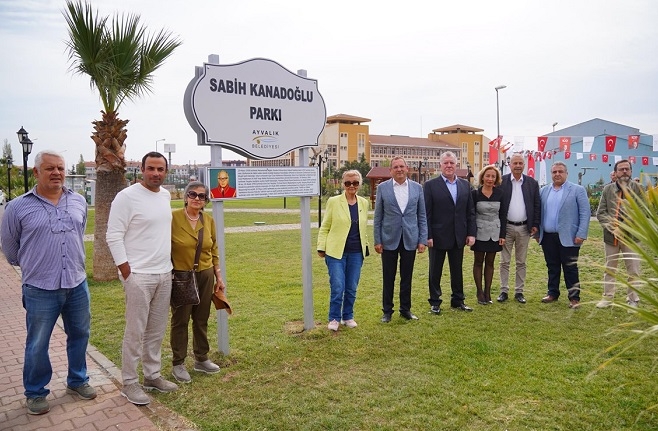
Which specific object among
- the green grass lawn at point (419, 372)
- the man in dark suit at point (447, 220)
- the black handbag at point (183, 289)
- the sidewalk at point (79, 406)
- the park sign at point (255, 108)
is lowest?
the sidewalk at point (79, 406)

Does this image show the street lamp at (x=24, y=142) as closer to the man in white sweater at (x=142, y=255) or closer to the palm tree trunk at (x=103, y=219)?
the palm tree trunk at (x=103, y=219)

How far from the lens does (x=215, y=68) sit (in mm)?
4547

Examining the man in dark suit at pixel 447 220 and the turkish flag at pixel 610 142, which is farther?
the turkish flag at pixel 610 142

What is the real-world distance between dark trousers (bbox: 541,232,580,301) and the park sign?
3526 millimetres

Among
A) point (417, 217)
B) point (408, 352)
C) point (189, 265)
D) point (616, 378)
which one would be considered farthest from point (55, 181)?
point (616, 378)

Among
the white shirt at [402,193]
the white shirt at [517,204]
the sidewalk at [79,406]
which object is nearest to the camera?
the sidewalk at [79,406]

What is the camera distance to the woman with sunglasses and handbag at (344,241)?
5.20 m

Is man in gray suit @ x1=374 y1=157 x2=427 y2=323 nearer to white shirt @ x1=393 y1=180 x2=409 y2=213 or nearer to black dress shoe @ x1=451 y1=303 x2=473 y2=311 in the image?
white shirt @ x1=393 y1=180 x2=409 y2=213

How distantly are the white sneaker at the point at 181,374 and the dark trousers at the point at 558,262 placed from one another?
4.82 m

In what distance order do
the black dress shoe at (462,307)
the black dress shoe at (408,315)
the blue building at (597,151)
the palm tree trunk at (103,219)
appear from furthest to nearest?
the blue building at (597,151), the palm tree trunk at (103,219), the black dress shoe at (462,307), the black dress shoe at (408,315)

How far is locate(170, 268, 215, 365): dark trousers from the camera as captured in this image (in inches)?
160

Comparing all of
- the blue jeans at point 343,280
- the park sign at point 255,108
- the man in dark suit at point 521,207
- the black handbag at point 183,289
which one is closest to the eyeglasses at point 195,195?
the black handbag at point 183,289

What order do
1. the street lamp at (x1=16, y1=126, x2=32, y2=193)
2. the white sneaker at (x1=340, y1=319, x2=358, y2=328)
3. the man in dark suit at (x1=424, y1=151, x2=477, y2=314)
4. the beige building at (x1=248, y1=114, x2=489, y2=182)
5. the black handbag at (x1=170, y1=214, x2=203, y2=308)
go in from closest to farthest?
the black handbag at (x1=170, y1=214, x2=203, y2=308), the white sneaker at (x1=340, y1=319, x2=358, y2=328), the man in dark suit at (x1=424, y1=151, x2=477, y2=314), the street lamp at (x1=16, y1=126, x2=32, y2=193), the beige building at (x1=248, y1=114, x2=489, y2=182)

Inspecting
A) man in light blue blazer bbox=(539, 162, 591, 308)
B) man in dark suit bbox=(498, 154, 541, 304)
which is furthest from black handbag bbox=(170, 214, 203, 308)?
man in light blue blazer bbox=(539, 162, 591, 308)
